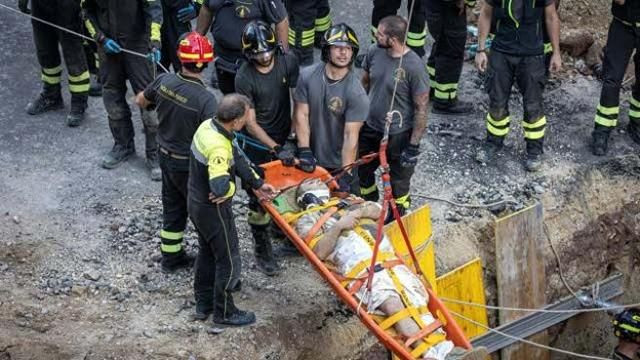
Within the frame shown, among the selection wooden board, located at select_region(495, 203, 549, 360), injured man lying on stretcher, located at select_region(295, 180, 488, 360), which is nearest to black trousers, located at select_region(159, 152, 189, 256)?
injured man lying on stretcher, located at select_region(295, 180, 488, 360)

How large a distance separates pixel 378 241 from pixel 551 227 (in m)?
3.59

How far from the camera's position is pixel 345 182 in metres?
7.32

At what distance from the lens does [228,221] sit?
637cm

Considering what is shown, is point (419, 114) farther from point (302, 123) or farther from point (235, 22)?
point (235, 22)

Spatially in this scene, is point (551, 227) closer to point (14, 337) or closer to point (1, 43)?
point (14, 337)

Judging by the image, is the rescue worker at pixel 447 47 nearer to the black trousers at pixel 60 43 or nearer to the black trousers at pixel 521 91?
the black trousers at pixel 521 91

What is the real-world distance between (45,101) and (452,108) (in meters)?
4.25

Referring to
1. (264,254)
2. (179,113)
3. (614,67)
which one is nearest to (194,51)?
(179,113)

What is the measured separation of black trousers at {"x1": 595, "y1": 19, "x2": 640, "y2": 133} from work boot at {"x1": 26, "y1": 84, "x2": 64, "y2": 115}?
5554mm

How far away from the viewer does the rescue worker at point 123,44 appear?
25.5 ft

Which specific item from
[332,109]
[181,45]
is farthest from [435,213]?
[181,45]

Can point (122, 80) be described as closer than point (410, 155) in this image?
No

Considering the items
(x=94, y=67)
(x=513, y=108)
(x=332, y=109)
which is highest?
(x=332, y=109)

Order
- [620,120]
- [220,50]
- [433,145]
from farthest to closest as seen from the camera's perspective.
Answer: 1. [620,120]
2. [433,145]
3. [220,50]
